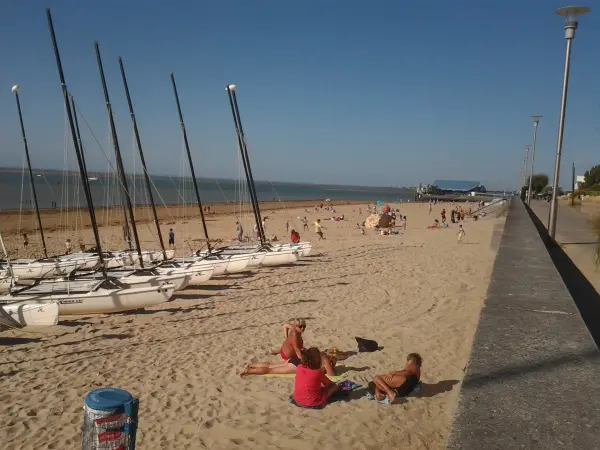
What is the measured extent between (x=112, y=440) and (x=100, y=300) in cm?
1110

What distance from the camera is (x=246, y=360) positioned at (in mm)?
8461

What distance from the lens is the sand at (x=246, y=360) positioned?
578cm

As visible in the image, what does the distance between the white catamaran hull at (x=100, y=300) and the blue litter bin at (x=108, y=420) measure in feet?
→ 35.9

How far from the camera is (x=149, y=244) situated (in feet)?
99.3

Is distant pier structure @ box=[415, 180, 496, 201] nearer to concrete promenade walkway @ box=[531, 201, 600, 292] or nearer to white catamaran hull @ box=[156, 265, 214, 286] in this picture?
concrete promenade walkway @ box=[531, 201, 600, 292]

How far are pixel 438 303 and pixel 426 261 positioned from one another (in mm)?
6716

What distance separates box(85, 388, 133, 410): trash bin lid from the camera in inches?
80.4

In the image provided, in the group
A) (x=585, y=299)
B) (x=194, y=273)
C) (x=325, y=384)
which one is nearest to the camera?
(x=325, y=384)

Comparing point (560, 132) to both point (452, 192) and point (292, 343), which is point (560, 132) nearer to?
point (292, 343)

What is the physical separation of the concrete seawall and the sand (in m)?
0.88

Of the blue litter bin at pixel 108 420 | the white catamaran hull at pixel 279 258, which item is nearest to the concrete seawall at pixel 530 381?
the blue litter bin at pixel 108 420

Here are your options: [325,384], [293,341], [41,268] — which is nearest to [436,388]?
[325,384]

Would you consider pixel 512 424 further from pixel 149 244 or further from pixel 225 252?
pixel 149 244

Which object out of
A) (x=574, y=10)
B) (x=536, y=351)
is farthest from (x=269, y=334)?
(x=574, y=10)
